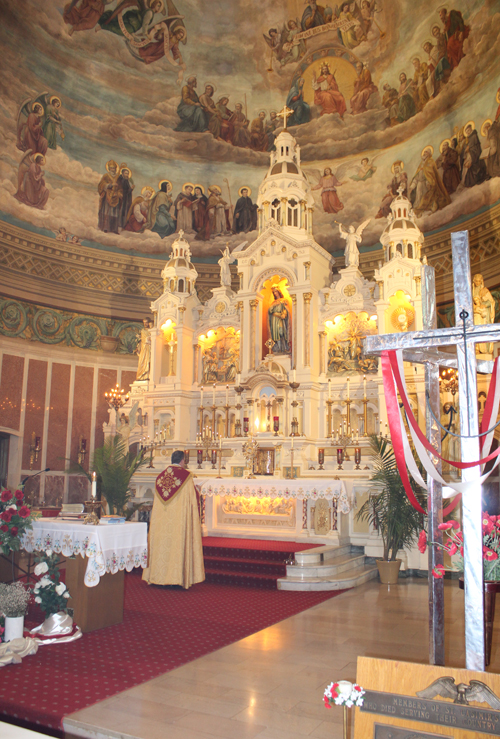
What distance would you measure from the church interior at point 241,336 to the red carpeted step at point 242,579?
0.04 meters

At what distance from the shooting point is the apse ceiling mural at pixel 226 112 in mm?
18094

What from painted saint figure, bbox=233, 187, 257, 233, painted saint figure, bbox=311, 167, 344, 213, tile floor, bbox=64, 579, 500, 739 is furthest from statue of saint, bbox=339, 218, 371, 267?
tile floor, bbox=64, 579, 500, 739

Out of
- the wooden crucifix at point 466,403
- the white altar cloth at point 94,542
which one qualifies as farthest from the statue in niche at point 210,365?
the wooden crucifix at point 466,403

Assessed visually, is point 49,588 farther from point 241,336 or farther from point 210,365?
point 210,365

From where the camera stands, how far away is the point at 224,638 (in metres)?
6.83

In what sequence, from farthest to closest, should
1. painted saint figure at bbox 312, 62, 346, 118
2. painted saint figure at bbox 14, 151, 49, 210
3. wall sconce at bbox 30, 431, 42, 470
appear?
painted saint figure at bbox 312, 62, 346, 118
painted saint figure at bbox 14, 151, 49, 210
wall sconce at bbox 30, 431, 42, 470

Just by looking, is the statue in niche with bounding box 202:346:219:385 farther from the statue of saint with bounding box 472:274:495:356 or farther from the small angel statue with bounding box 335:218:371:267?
the statue of saint with bounding box 472:274:495:356

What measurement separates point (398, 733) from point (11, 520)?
16.5 ft

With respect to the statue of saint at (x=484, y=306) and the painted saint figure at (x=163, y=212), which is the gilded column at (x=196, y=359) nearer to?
the painted saint figure at (x=163, y=212)

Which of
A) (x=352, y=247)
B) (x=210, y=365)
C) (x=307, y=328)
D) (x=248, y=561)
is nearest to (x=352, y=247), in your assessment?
(x=352, y=247)

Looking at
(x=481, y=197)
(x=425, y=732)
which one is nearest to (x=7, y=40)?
(x=481, y=197)

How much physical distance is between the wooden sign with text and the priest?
6017 mm

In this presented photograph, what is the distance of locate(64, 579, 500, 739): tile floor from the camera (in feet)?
14.5

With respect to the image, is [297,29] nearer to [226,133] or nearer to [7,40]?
[226,133]
